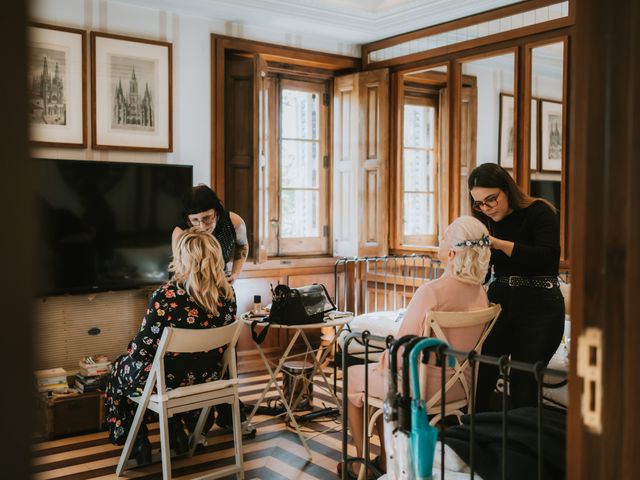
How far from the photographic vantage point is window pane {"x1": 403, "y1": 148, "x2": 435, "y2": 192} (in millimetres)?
6363

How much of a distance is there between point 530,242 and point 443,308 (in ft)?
1.98

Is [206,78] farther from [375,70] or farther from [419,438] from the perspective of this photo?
[419,438]

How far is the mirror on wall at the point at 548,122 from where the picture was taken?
499 centimetres

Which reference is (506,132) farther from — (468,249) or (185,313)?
(185,313)

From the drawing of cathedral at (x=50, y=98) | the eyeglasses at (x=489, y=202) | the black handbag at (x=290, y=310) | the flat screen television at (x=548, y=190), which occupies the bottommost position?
the black handbag at (x=290, y=310)

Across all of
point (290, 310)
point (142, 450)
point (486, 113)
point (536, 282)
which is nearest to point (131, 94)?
point (290, 310)

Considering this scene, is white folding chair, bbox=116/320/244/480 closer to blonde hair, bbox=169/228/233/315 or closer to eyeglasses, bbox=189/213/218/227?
blonde hair, bbox=169/228/233/315

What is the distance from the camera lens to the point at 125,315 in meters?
Answer: 5.13

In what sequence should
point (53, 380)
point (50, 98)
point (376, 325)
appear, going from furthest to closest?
point (50, 98) → point (376, 325) → point (53, 380)

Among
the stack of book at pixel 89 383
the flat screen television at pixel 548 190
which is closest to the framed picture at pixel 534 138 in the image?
the flat screen television at pixel 548 190

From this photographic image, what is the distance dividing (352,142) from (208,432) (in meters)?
3.33

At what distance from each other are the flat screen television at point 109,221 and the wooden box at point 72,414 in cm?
82

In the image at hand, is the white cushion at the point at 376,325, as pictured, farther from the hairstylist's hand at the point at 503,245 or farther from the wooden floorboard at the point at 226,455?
the hairstylist's hand at the point at 503,245

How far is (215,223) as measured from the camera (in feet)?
14.4
